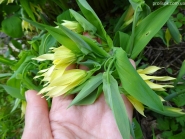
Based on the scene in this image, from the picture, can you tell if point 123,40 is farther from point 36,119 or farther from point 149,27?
point 36,119

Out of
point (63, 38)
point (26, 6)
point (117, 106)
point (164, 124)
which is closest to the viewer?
point (117, 106)

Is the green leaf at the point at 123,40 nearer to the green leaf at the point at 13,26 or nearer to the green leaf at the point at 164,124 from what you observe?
the green leaf at the point at 164,124

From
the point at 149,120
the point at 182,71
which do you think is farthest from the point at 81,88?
the point at 149,120

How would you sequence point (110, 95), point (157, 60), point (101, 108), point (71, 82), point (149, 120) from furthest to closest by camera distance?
point (157, 60) → point (149, 120) → point (101, 108) → point (71, 82) → point (110, 95)

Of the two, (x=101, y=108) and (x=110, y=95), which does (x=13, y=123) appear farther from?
(x=110, y=95)

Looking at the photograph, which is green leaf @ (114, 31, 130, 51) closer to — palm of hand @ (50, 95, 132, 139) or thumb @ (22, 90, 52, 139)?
palm of hand @ (50, 95, 132, 139)

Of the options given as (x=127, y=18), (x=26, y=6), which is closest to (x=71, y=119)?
(x=127, y=18)

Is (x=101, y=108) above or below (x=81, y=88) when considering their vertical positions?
below
